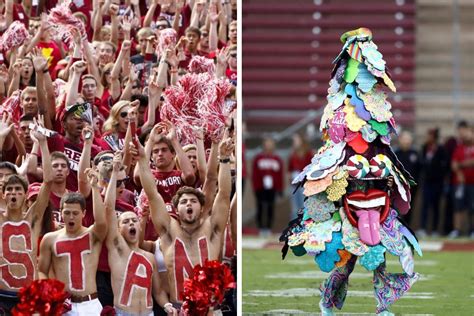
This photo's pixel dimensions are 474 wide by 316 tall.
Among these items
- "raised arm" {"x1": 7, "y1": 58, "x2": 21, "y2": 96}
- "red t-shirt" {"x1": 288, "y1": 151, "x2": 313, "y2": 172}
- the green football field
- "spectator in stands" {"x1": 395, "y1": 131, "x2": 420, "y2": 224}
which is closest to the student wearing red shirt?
"raised arm" {"x1": 7, "y1": 58, "x2": 21, "y2": 96}

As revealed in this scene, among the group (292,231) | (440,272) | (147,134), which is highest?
(147,134)

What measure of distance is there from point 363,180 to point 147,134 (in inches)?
56.5

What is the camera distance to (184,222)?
926 cm

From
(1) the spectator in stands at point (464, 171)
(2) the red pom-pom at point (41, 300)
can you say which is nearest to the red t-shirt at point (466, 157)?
(1) the spectator in stands at point (464, 171)

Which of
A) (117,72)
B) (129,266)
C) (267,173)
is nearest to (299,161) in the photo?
(267,173)

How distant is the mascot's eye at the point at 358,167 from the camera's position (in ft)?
30.7

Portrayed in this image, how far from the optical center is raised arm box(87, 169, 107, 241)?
909cm

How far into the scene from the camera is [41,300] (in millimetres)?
8680

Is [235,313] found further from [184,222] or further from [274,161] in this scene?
[274,161]

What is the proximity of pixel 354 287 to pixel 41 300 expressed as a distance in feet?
16.4

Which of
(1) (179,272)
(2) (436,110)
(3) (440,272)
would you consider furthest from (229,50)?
(2) (436,110)

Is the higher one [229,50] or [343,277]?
[229,50]

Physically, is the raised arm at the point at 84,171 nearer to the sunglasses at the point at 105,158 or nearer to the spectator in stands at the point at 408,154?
the sunglasses at the point at 105,158

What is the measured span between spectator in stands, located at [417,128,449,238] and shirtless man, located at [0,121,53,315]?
38.9 ft
